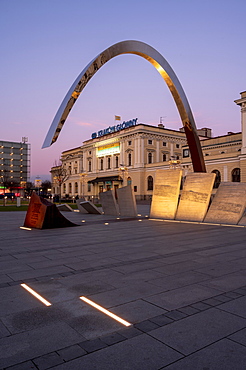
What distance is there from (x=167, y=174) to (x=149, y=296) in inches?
541

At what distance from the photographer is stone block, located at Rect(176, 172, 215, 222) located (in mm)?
16422

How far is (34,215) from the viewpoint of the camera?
14.6 meters

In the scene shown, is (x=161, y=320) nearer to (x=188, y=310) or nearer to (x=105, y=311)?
(x=188, y=310)

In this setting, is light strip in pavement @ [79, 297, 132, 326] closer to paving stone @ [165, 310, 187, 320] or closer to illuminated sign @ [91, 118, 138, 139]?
paving stone @ [165, 310, 187, 320]

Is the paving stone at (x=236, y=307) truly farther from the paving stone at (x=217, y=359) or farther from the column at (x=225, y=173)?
the column at (x=225, y=173)

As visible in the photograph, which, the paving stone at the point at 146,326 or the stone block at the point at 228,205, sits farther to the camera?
the stone block at the point at 228,205

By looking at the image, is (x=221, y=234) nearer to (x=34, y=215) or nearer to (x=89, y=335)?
(x=34, y=215)

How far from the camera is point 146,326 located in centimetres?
380

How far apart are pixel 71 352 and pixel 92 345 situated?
242 millimetres

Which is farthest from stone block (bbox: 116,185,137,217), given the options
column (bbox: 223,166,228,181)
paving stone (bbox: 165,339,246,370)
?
column (bbox: 223,166,228,181)

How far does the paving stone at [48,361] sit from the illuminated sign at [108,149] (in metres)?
67.8

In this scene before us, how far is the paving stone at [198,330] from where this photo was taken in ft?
11.0

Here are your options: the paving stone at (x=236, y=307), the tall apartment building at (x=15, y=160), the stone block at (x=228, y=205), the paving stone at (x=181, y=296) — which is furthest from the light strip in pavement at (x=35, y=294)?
the tall apartment building at (x=15, y=160)

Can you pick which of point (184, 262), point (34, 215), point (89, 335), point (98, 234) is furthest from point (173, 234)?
point (89, 335)
